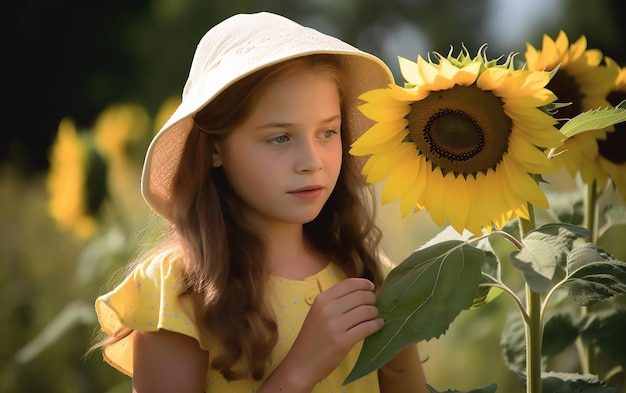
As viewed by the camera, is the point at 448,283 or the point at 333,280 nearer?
the point at 448,283

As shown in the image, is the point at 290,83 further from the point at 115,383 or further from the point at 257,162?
the point at 115,383

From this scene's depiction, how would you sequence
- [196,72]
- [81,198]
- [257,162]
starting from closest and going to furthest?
1. [257,162]
2. [196,72]
3. [81,198]

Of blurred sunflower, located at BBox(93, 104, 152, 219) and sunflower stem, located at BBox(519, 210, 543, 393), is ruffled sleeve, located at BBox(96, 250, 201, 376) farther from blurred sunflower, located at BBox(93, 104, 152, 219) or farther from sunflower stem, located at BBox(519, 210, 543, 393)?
blurred sunflower, located at BBox(93, 104, 152, 219)

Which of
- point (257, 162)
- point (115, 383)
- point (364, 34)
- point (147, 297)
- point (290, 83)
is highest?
point (364, 34)

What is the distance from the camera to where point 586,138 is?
1363 mm

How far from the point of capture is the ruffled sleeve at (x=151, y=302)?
1.21 metres

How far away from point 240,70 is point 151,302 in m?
0.32

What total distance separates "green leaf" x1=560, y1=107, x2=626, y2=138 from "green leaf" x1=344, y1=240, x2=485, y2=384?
0.17 meters

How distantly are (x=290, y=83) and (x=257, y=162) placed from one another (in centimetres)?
11

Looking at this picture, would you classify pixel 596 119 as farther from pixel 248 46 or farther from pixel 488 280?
pixel 248 46

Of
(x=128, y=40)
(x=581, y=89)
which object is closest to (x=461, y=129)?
(x=581, y=89)

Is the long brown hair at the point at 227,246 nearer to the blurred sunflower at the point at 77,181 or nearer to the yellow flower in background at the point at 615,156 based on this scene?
the yellow flower in background at the point at 615,156

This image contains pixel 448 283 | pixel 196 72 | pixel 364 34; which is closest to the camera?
pixel 448 283

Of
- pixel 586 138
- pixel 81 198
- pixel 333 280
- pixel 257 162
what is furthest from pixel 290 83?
pixel 81 198
